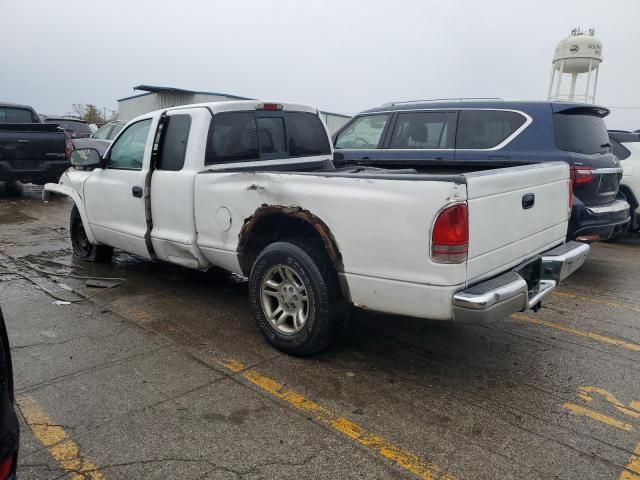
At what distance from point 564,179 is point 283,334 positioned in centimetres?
248

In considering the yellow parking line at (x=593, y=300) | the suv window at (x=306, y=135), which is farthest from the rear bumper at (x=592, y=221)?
the suv window at (x=306, y=135)

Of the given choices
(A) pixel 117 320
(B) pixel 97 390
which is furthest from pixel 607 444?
(A) pixel 117 320

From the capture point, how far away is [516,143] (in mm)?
6078

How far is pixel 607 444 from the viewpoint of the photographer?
280 cm

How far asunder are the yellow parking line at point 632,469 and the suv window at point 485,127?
A: 167 inches

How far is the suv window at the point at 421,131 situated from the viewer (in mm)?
6758

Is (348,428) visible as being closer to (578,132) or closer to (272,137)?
(272,137)

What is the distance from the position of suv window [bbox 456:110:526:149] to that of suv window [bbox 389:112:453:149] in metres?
0.19

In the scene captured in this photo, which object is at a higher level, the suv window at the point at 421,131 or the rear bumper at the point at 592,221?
the suv window at the point at 421,131

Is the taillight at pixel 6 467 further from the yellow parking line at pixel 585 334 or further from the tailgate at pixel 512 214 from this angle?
the yellow parking line at pixel 585 334

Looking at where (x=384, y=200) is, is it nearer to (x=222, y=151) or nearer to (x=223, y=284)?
(x=222, y=151)

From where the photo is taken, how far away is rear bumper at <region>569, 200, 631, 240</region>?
556 centimetres

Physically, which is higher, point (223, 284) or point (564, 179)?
point (564, 179)

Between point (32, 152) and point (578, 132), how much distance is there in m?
10.1
